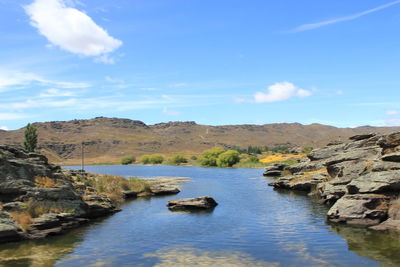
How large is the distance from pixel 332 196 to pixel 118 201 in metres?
24.0

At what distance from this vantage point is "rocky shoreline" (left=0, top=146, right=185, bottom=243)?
2590 centimetres

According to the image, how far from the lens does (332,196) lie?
3962 centimetres

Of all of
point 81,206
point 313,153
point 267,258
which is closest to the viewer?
point 267,258

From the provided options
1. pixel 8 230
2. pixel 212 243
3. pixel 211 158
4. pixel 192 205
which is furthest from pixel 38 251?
pixel 211 158

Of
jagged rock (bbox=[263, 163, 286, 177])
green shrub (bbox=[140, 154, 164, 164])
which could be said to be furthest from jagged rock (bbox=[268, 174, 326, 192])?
green shrub (bbox=[140, 154, 164, 164])

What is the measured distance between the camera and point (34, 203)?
28.8 meters

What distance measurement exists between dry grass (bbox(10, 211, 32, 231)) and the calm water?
1893mm

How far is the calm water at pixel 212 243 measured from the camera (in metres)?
20.6

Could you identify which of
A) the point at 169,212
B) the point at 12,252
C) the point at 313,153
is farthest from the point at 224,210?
the point at 313,153

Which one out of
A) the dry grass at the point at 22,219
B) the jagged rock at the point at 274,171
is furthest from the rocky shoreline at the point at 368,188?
the jagged rock at the point at 274,171

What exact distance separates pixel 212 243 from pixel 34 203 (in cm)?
1385

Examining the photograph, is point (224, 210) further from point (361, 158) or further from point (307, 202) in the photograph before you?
point (361, 158)

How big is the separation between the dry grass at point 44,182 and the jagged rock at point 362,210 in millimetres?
23301

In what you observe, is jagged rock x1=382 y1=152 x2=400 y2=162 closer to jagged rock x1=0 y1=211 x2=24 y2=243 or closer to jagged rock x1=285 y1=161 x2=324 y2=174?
jagged rock x1=285 y1=161 x2=324 y2=174
